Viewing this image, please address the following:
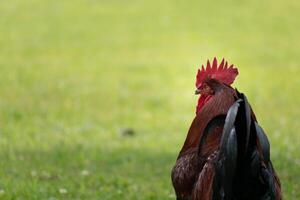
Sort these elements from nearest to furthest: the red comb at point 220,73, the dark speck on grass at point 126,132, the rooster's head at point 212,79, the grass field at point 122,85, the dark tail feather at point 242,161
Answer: the dark tail feather at point 242,161, the rooster's head at point 212,79, the red comb at point 220,73, the grass field at point 122,85, the dark speck on grass at point 126,132

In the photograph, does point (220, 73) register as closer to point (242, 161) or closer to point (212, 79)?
point (212, 79)

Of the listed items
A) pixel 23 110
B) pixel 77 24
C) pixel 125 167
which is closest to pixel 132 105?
pixel 23 110

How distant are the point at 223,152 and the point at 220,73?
153 cm

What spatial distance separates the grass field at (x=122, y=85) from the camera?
438 inches

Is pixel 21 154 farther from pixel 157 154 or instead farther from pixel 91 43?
pixel 91 43

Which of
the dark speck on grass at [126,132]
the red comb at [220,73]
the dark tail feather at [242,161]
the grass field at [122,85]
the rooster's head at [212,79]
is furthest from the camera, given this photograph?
the dark speck on grass at [126,132]

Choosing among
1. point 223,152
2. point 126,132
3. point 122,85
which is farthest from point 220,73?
point 122,85

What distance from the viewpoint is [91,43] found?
85.8ft

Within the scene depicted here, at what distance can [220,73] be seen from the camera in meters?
7.15

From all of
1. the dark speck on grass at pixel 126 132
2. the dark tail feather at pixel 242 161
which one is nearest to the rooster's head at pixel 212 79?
the dark tail feather at pixel 242 161

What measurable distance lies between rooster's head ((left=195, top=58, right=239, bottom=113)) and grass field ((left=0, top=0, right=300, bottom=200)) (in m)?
2.71

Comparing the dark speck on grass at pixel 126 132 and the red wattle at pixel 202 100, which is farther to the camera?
the dark speck on grass at pixel 126 132

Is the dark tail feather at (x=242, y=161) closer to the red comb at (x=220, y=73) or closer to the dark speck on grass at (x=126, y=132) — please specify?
the red comb at (x=220, y=73)

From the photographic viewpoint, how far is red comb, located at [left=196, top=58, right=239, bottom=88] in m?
7.09
